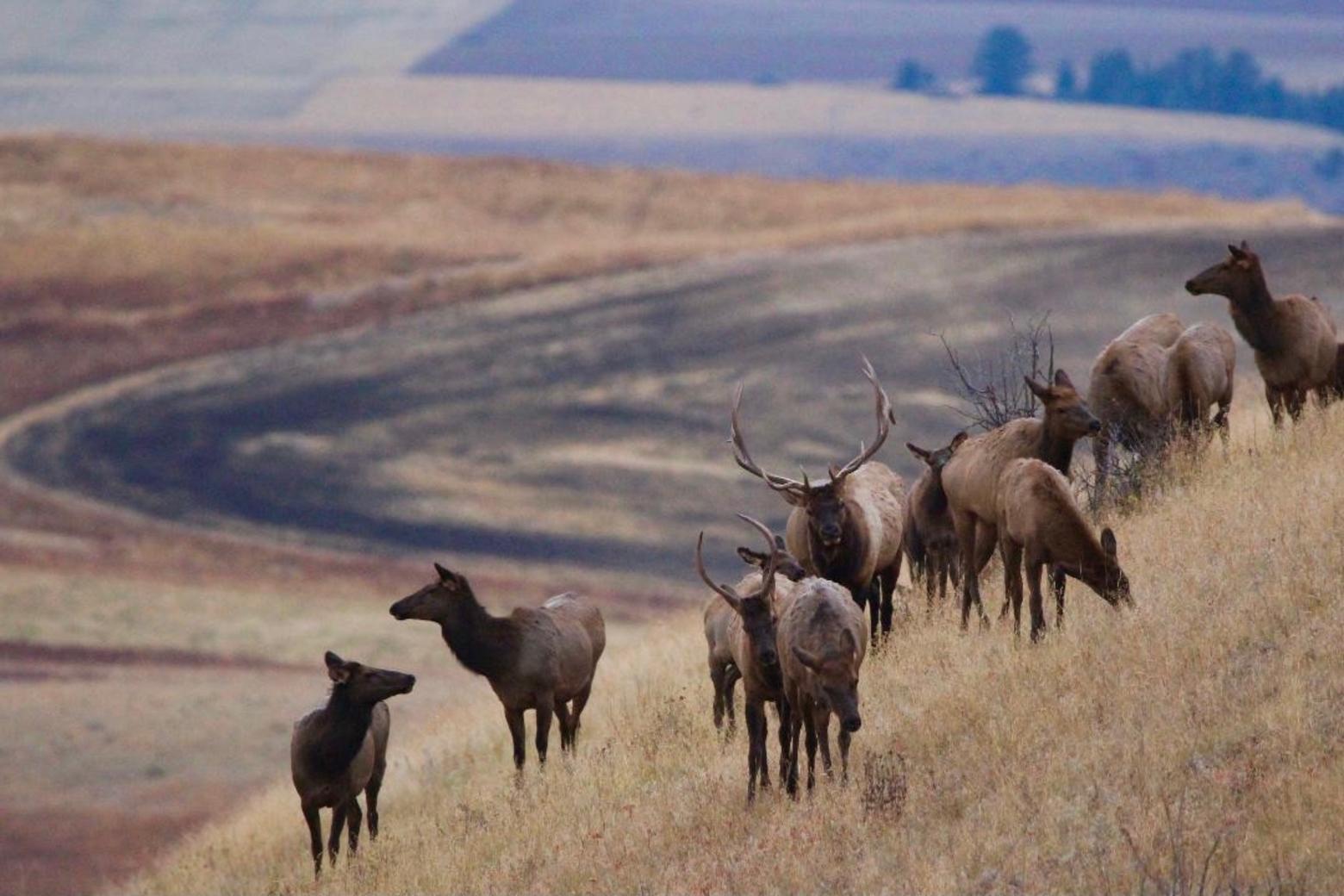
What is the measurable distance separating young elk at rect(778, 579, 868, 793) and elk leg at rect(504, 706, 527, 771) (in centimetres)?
351

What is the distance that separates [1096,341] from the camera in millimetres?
54062

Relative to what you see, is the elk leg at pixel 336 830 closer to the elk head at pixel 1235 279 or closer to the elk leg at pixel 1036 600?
the elk leg at pixel 1036 600

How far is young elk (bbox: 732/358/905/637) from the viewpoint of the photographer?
14.6 meters

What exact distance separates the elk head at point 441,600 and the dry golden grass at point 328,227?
42340 mm

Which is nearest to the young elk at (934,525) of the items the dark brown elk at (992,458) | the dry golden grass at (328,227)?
the dark brown elk at (992,458)

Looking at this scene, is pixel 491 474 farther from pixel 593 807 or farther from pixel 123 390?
pixel 593 807

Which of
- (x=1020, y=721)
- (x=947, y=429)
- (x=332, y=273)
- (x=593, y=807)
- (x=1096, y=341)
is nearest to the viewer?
(x=1020, y=721)

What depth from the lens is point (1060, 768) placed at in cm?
1214

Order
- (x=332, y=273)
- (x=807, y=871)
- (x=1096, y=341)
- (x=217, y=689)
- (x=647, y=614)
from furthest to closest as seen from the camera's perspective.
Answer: (x=332, y=273) → (x=1096, y=341) → (x=647, y=614) → (x=217, y=689) → (x=807, y=871)

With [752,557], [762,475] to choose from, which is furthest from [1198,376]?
[752,557]

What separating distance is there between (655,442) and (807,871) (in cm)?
3835

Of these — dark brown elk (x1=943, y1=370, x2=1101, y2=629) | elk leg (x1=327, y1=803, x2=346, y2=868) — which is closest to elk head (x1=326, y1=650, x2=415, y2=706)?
elk leg (x1=327, y1=803, x2=346, y2=868)

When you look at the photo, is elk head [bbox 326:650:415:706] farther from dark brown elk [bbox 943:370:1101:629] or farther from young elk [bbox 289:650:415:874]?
dark brown elk [bbox 943:370:1101:629]

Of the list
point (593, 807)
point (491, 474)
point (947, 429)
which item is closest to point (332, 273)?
point (491, 474)
